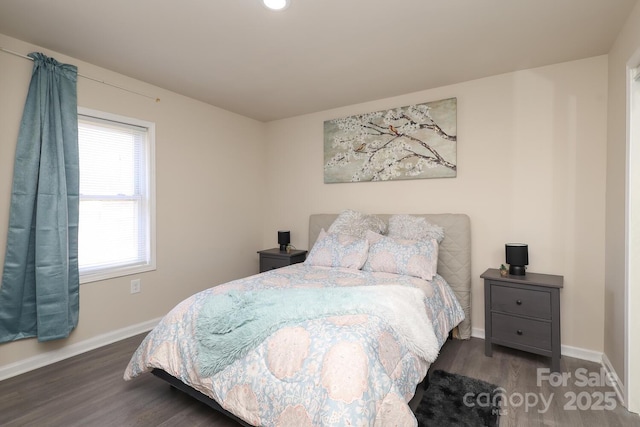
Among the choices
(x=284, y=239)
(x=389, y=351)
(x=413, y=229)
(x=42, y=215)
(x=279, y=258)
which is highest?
(x=42, y=215)

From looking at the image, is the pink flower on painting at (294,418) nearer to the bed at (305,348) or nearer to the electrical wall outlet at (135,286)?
the bed at (305,348)

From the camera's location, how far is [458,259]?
3.01 metres

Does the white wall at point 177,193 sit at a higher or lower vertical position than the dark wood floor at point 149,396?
higher

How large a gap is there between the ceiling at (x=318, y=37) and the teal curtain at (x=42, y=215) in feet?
1.33

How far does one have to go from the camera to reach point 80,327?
2.74m

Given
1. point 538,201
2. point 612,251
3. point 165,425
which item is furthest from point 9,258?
point 612,251

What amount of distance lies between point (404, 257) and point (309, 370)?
1545mm

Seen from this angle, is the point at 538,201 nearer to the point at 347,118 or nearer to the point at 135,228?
the point at 347,118

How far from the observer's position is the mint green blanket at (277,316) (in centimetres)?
168

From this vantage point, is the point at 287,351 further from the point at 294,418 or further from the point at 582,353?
the point at 582,353

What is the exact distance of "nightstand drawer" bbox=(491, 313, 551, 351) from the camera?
2428mm

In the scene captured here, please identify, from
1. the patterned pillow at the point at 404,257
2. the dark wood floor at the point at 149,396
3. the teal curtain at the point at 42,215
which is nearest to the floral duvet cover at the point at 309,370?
the dark wood floor at the point at 149,396

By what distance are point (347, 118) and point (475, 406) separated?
3057mm

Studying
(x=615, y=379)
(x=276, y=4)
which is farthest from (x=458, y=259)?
(x=276, y=4)
